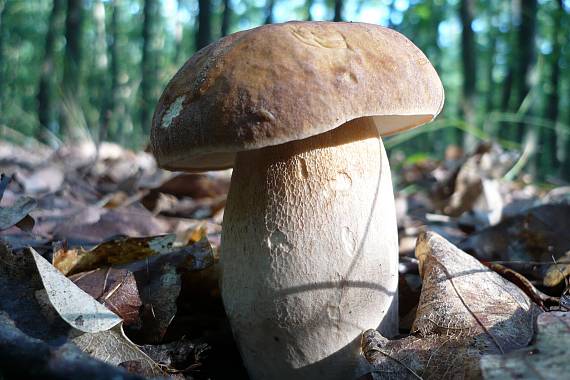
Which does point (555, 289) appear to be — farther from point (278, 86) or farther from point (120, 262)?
point (120, 262)

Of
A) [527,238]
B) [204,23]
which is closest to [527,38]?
[204,23]

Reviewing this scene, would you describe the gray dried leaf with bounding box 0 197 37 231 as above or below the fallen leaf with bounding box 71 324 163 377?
above

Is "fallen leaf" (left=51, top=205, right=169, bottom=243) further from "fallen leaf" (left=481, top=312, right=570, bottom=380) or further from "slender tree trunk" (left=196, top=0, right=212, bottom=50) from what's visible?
"slender tree trunk" (left=196, top=0, right=212, bottom=50)

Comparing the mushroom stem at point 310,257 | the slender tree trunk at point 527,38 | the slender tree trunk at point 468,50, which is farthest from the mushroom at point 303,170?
the slender tree trunk at point 527,38

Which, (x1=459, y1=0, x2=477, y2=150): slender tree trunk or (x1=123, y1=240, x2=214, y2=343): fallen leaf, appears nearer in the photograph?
(x1=123, y1=240, x2=214, y2=343): fallen leaf

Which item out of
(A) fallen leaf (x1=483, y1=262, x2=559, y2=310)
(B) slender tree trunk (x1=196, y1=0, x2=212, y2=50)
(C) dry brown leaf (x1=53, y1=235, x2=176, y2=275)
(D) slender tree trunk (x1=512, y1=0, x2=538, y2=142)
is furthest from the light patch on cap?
(D) slender tree trunk (x1=512, y1=0, x2=538, y2=142)

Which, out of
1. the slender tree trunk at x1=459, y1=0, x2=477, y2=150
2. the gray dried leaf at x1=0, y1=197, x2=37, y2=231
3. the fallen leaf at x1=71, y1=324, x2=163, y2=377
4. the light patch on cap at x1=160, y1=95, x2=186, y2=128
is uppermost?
the slender tree trunk at x1=459, y1=0, x2=477, y2=150

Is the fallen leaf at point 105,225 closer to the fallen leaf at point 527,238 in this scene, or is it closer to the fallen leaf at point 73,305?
the fallen leaf at point 73,305
